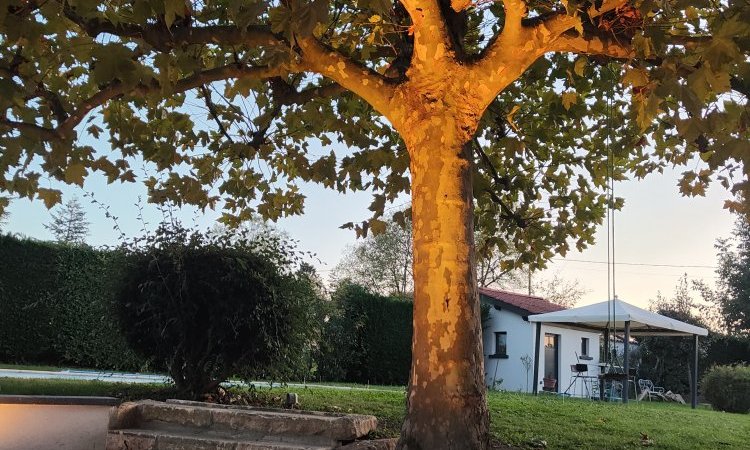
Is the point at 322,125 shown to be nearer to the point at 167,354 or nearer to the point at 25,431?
the point at 167,354

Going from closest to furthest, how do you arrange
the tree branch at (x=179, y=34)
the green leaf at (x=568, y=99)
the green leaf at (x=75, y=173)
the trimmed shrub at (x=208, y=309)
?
the tree branch at (x=179, y=34) < the green leaf at (x=75, y=173) < the green leaf at (x=568, y=99) < the trimmed shrub at (x=208, y=309)

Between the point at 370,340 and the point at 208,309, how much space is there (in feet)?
42.5

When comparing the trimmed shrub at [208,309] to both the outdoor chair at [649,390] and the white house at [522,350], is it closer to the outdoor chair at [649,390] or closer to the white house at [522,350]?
the white house at [522,350]

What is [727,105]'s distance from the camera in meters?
5.45

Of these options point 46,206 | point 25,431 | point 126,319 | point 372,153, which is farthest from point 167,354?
point 372,153

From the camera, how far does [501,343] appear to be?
25000 millimetres

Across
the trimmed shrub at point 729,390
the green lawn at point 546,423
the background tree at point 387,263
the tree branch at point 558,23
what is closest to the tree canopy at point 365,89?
the tree branch at point 558,23

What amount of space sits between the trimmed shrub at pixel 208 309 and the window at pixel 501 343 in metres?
17.6

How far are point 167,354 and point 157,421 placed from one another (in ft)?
6.78

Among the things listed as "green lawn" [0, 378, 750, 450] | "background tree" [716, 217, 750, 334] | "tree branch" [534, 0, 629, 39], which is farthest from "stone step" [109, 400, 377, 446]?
"background tree" [716, 217, 750, 334]

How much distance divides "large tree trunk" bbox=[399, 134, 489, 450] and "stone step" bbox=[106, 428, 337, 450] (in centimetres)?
107

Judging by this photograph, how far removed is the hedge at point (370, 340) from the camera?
19.3 metres

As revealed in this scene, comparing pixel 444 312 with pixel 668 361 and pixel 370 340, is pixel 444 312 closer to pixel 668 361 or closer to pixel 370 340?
pixel 370 340

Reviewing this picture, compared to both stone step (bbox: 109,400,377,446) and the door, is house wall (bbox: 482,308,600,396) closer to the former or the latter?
the door
